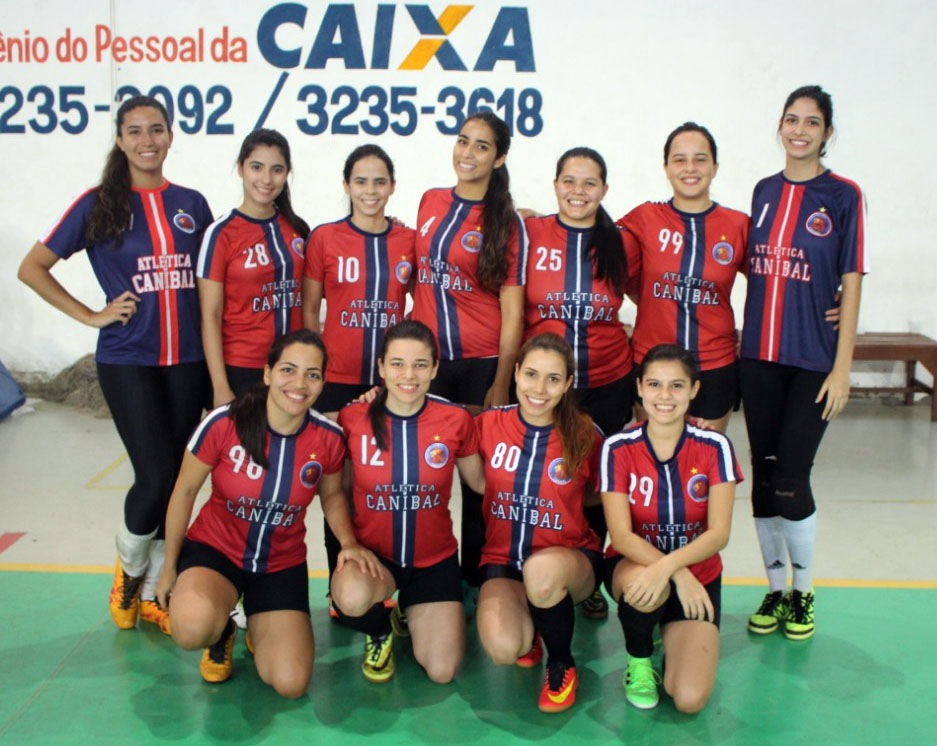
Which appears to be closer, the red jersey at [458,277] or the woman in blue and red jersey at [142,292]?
the woman in blue and red jersey at [142,292]

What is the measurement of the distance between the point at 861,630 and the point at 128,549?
2.61 m

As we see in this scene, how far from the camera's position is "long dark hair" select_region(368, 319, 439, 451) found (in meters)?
3.20

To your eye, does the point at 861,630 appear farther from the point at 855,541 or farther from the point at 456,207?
the point at 456,207

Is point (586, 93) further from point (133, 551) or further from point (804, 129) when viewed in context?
point (133, 551)

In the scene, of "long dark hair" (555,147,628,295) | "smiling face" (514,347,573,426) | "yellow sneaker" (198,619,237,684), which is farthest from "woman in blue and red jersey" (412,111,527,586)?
"yellow sneaker" (198,619,237,684)

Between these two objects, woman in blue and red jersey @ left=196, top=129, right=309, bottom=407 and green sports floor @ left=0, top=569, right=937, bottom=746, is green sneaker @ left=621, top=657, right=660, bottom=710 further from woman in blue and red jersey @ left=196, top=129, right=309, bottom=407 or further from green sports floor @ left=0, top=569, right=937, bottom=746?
woman in blue and red jersey @ left=196, top=129, right=309, bottom=407

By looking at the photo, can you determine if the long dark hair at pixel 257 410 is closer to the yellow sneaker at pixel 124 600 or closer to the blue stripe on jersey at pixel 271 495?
the blue stripe on jersey at pixel 271 495

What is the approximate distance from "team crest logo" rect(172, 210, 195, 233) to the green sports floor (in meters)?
1.43

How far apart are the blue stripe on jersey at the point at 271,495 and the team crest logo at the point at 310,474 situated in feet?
0.12

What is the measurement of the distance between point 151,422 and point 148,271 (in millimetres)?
514

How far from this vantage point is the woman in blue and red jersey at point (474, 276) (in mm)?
3469

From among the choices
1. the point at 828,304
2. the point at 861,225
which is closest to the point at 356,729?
the point at 828,304

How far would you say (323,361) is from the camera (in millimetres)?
3186

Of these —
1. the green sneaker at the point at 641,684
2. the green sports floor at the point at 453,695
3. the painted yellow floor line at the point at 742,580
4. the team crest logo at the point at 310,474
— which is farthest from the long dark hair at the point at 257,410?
the green sneaker at the point at 641,684
